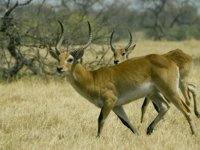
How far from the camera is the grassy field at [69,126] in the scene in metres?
7.11

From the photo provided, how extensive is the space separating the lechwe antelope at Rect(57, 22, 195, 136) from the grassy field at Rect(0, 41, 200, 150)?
381mm

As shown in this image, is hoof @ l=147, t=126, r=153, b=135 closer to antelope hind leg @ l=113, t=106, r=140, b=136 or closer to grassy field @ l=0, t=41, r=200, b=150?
grassy field @ l=0, t=41, r=200, b=150

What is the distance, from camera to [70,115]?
9.58 m

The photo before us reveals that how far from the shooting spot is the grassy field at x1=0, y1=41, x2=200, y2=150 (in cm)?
711

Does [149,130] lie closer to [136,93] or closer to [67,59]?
[136,93]

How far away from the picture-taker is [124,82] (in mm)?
8023

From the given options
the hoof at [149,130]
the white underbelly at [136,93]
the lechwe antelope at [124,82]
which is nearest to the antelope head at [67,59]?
the lechwe antelope at [124,82]

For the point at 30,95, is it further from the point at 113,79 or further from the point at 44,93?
the point at 113,79

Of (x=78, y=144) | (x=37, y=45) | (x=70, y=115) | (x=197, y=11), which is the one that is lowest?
(x=197, y=11)

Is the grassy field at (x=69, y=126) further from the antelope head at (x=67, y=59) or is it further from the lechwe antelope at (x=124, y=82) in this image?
the antelope head at (x=67, y=59)

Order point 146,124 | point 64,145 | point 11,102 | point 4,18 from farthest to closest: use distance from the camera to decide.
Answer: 1. point 4,18
2. point 11,102
3. point 146,124
4. point 64,145

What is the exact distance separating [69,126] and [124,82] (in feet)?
4.24

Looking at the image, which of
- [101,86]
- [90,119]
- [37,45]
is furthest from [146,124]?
[37,45]

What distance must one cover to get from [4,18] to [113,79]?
7.05 metres
